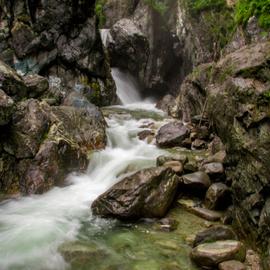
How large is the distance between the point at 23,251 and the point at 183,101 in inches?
499

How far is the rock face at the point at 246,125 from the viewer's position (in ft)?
21.9

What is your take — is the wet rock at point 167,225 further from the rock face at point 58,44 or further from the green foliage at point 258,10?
the rock face at point 58,44

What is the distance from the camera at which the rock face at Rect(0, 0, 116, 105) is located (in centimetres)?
1822

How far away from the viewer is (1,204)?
9.04m

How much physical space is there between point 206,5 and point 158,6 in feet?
16.6

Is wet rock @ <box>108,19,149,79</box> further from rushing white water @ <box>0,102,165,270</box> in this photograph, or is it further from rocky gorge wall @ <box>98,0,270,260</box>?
rushing white water @ <box>0,102,165,270</box>

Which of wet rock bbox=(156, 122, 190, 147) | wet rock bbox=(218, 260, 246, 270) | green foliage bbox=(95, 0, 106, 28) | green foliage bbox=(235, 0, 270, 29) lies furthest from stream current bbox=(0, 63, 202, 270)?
green foliage bbox=(95, 0, 106, 28)

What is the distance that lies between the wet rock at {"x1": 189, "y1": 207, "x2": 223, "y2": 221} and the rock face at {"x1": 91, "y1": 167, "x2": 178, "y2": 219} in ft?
2.04

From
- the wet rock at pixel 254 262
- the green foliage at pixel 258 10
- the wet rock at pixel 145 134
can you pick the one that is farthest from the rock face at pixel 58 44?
the wet rock at pixel 254 262

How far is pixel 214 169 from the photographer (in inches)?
384

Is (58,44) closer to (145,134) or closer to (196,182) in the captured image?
(145,134)

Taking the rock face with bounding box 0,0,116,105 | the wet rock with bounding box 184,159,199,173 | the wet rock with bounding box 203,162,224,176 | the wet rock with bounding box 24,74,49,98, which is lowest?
the wet rock with bounding box 184,159,199,173

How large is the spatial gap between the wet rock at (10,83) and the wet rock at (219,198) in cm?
697

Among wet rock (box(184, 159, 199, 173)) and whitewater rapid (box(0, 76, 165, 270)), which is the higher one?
wet rock (box(184, 159, 199, 173))
